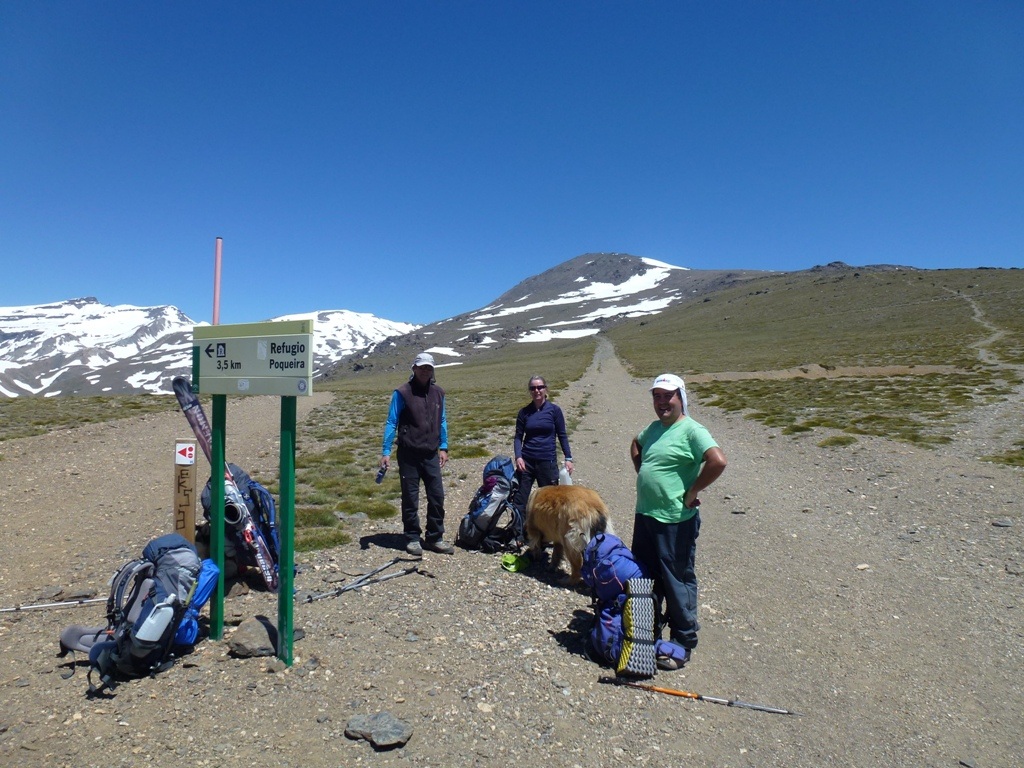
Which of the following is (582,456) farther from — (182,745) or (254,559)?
(182,745)

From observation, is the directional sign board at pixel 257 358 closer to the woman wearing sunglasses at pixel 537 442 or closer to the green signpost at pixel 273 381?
the green signpost at pixel 273 381

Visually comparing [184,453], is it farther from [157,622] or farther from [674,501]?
[674,501]

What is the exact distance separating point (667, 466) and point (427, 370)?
3.39m

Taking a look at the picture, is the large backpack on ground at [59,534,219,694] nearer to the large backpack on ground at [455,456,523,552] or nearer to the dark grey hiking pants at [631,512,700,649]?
the large backpack on ground at [455,456,523,552]

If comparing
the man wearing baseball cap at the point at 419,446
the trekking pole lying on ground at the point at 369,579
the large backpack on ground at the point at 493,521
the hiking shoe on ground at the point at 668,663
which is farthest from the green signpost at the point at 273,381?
the large backpack on ground at the point at 493,521

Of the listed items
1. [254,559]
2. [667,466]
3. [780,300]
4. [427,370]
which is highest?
[780,300]

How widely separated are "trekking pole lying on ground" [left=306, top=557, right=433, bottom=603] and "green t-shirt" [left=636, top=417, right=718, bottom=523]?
299cm

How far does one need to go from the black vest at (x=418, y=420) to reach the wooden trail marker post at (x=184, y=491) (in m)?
2.36

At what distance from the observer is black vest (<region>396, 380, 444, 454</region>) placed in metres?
7.50

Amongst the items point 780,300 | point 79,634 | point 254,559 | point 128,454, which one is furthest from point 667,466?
point 780,300

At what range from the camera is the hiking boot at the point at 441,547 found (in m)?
7.71

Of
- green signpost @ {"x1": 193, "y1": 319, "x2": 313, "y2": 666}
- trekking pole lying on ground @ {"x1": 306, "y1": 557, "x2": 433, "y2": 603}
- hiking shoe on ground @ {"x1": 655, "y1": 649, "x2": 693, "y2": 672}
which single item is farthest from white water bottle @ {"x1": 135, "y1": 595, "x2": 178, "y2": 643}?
hiking shoe on ground @ {"x1": 655, "y1": 649, "x2": 693, "y2": 672}

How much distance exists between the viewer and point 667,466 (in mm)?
5168

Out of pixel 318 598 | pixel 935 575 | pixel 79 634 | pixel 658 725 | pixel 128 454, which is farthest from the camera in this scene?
pixel 128 454
